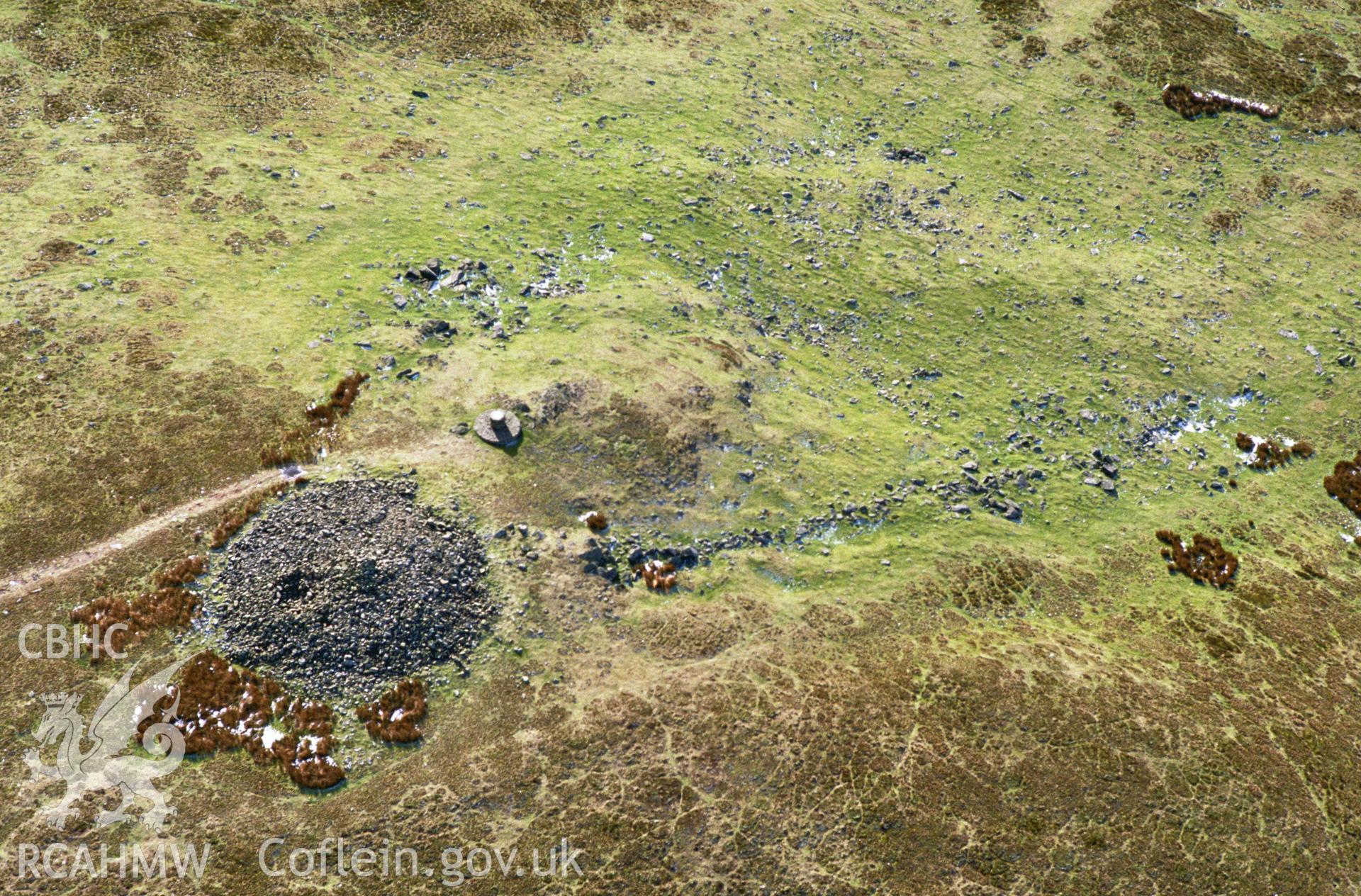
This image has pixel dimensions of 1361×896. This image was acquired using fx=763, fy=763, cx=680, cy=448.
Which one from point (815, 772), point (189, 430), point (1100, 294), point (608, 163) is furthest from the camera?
point (608, 163)

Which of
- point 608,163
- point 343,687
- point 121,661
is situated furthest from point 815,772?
point 608,163

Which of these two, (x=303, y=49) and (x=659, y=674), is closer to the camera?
(x=659, y=674)

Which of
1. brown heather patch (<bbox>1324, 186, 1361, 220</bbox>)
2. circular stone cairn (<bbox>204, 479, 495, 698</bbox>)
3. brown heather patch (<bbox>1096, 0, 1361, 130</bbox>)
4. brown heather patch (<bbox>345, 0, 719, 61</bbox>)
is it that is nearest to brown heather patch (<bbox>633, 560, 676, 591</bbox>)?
circular stone cairn (<bbox>204, 479, 495, 698</bbox>)

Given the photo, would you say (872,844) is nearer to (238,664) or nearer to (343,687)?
(343,687)

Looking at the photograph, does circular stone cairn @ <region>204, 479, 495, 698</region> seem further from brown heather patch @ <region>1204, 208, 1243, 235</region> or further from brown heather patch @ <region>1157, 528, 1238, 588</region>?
brown heather patch @ <region>1204, 208, 1243, 235</region>

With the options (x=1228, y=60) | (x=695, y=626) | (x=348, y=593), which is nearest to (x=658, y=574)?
(x=695, y=626)

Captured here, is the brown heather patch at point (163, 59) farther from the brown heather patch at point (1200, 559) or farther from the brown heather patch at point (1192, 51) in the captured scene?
the brown heather patch at point (1192, 51)
